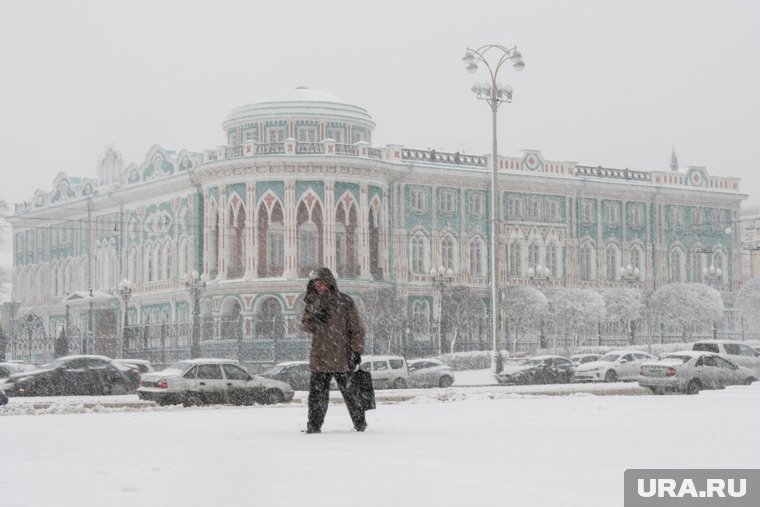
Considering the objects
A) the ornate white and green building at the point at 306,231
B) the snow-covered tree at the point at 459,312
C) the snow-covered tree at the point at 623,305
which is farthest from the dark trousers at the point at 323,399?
the snow-covered tree at the point at 623,305

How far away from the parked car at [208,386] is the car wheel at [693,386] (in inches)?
367

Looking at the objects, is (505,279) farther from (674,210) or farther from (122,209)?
(122,209)

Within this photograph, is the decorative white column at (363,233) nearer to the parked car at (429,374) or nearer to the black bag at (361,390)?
the parked car at (429,374)

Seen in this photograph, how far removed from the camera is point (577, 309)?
204 feet

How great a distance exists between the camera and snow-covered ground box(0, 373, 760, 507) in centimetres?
866

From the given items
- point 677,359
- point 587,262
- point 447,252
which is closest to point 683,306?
point 587,262

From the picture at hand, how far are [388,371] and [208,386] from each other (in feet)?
38.2

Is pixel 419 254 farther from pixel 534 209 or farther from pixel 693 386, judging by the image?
pixel 693 386

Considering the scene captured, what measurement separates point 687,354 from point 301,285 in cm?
2773

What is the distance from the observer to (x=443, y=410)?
1916 cm

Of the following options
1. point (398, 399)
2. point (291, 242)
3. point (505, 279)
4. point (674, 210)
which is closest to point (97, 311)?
point (291, 242)

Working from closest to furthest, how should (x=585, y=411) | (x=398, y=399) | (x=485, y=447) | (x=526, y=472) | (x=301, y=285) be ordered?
(x=526, y=472), (x=485, y=447), (x=585, y=411), (x=398, y=399), (x=301, y=285)

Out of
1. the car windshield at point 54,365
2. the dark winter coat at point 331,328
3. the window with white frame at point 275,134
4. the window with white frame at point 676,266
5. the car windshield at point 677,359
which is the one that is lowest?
the car windshield at point 54,365

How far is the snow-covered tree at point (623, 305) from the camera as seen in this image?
63.6 m
